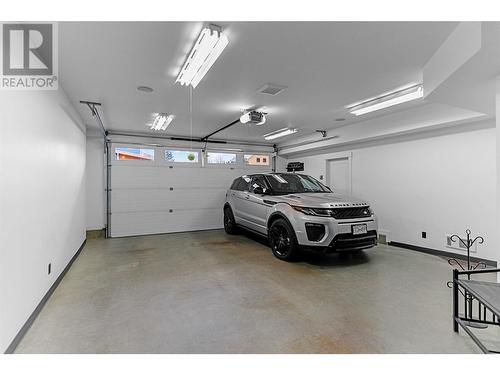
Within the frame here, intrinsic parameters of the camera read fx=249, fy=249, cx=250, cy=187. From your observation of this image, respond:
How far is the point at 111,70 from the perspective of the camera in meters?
3.11

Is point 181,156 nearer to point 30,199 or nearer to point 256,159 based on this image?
point 256,159

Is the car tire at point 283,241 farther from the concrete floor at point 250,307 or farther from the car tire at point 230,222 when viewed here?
the car tire at point 230,222

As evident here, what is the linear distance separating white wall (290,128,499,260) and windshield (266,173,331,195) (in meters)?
1.56

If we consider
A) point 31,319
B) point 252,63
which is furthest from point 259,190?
point 31,319

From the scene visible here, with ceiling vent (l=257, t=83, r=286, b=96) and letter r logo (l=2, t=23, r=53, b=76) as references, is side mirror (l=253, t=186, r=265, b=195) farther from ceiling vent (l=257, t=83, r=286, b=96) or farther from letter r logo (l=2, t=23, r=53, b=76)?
letter r logo (l=2, t=23, r=53, b=76)

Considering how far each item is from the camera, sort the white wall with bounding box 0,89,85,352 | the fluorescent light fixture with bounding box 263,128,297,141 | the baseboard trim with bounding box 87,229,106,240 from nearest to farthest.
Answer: the white wall with bounding box 0,89,85,352 < the baseboard trim with bounding box 87,229,106,240 < the fluorescent light fixture with bounding box 263,128,297,141

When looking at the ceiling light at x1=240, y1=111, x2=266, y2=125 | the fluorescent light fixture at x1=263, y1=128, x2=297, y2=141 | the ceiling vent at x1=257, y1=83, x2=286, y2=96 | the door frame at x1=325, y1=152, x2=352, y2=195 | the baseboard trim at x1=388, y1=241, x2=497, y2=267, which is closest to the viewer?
the ceiling vent at x1=257, y1=83, x2=286, y2=96

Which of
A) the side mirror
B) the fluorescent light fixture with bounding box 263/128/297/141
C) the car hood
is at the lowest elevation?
the car hood

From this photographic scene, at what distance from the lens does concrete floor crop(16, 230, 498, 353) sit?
204 cm

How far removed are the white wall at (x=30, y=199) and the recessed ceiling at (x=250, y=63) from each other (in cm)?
73

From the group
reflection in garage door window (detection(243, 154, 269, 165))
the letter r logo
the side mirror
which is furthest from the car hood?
reflection in garage door window (detection(243, 154, 269, 165))

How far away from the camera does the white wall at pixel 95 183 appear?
250 inches

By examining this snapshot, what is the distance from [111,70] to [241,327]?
331cm

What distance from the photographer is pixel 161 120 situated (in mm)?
5484
